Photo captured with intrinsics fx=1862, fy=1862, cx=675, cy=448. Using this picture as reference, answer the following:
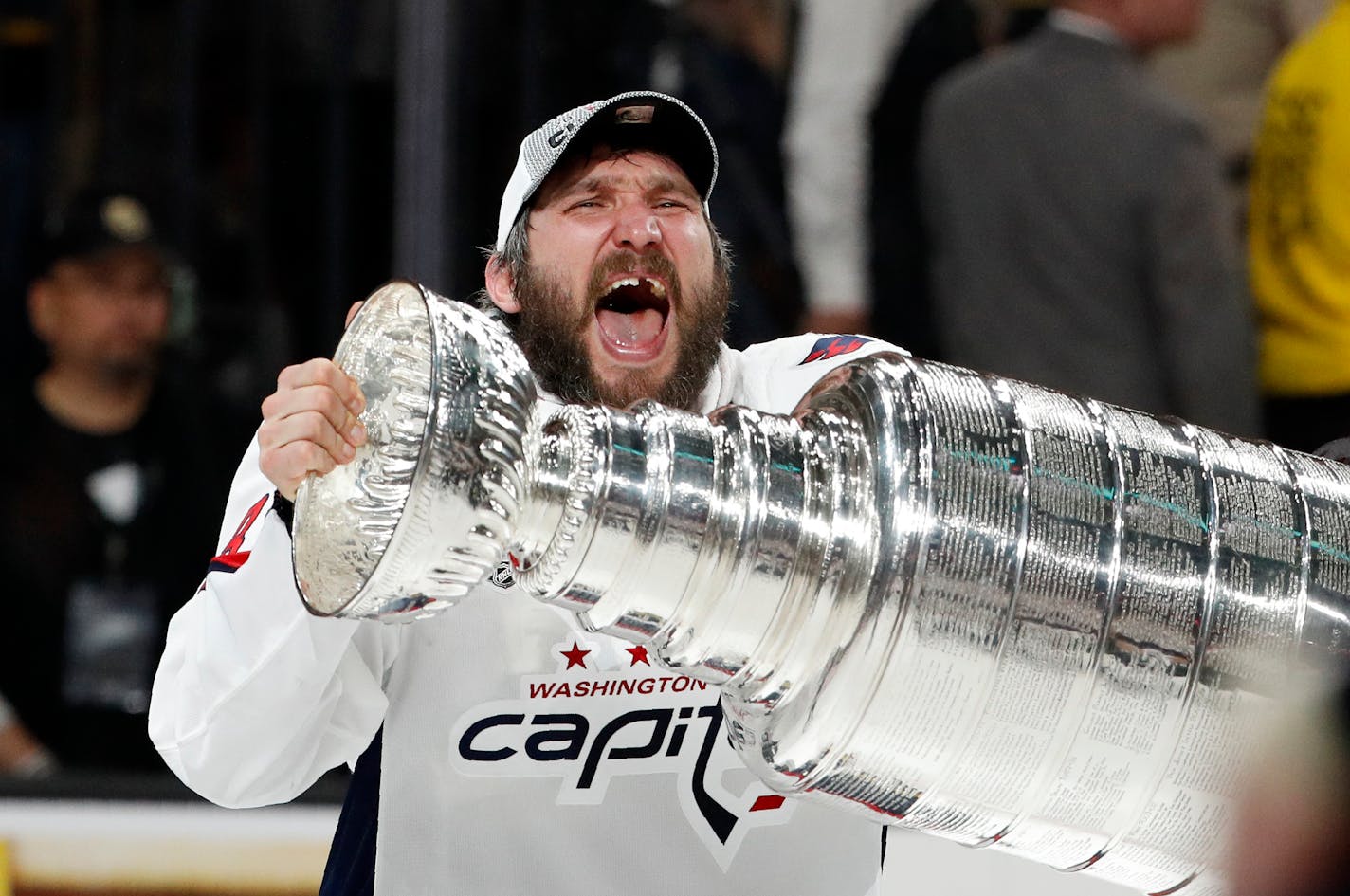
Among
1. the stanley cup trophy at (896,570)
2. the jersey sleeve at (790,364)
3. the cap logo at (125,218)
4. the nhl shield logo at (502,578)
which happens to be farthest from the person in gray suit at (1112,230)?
Answer: the cap logo at (125,218)

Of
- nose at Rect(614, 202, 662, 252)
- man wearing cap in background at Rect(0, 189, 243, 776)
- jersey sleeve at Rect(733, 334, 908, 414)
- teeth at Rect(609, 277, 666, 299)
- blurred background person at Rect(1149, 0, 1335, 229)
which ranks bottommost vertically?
man wearing cap in background at Rect(0, 189, 243, 776)

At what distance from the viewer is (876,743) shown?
1254mm

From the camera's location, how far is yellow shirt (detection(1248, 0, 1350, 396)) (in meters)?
2.59

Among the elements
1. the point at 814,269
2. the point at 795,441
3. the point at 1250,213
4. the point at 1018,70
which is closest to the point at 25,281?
the point at 814,269

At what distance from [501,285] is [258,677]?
62 centimetres

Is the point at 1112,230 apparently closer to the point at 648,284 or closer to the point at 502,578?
the point at 648,284

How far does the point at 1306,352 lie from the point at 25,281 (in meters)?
2.03

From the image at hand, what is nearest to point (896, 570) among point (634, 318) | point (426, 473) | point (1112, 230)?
point (426, 473)

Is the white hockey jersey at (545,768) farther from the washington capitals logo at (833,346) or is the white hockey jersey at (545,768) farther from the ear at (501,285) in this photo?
the ear at (501,285)

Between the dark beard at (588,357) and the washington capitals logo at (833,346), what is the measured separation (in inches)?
4.0

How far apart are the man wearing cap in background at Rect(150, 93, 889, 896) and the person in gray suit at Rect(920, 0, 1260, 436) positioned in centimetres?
70

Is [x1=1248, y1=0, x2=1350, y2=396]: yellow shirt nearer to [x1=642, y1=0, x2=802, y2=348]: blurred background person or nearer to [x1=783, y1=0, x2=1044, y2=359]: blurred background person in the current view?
[x1=783, y1=0, x2=1044, y2=359]: blurred background person

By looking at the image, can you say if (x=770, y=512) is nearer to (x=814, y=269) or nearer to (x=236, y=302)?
(x=814, y=269)

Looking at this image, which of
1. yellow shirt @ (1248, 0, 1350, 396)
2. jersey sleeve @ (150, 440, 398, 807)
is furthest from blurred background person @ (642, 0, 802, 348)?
jersey sleeve @ (150, 440, 398, 807)
